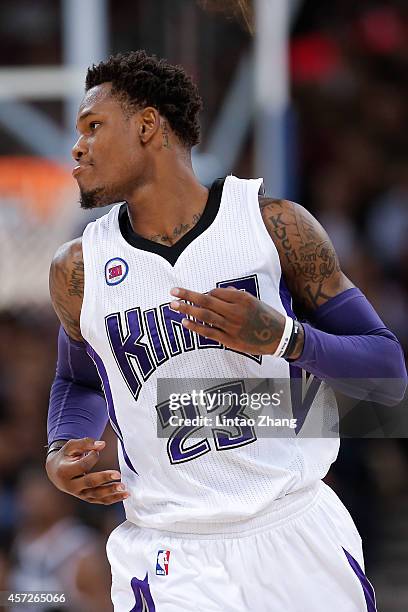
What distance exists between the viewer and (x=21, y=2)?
809 cm

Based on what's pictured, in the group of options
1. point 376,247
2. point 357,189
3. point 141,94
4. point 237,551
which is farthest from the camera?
point 357,189

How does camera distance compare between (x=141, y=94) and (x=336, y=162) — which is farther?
(x=336, y=162)

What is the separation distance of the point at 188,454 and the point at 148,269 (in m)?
0.51

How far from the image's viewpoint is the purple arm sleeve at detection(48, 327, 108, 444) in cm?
332

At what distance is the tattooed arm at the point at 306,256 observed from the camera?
118 inches

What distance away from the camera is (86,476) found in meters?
3.00

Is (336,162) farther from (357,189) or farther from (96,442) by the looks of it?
(96,442)

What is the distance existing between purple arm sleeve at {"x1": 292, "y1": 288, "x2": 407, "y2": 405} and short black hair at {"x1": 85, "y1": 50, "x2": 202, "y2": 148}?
2.30 ft

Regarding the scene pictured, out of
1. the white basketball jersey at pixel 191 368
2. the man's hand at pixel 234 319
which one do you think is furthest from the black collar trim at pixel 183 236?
the man's hand at pixel 234 319

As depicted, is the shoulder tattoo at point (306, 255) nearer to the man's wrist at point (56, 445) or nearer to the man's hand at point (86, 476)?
the man's hand at point (86, 476)

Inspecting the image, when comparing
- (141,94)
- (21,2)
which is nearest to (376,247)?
(21,2)

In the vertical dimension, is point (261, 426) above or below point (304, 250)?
below

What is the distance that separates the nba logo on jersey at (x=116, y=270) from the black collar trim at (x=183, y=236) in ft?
0.21

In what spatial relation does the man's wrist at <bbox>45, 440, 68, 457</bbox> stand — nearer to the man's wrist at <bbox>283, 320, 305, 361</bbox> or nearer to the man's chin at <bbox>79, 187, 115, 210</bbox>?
the man's chin at <bbox>79, 187, 115, 210</bbox>
